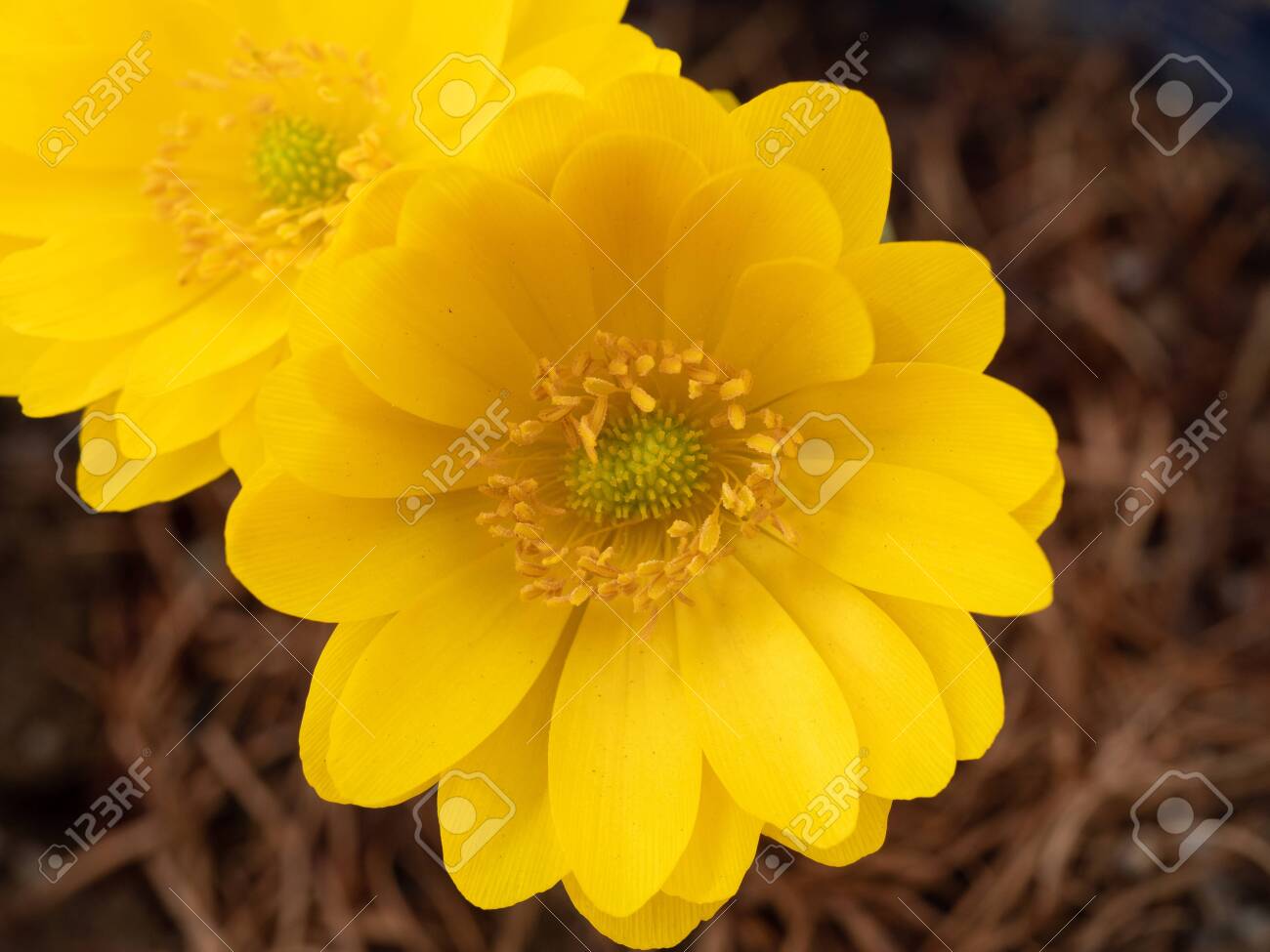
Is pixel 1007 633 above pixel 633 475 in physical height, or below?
below

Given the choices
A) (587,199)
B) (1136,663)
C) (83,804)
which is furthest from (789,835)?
(83,804)

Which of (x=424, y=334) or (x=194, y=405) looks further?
(x=194, y=405)

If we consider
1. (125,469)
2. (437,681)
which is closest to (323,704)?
(437,681)

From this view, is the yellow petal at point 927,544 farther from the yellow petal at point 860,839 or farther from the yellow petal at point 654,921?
the yellow petal at point 654,921

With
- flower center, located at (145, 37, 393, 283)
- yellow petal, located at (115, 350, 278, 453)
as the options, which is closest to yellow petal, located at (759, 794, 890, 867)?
yellow petal, located at (115, 350, 278, 453)

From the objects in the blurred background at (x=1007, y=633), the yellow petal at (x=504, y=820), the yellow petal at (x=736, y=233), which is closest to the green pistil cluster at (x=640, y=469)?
the yellow petal at (x=736, y=233)

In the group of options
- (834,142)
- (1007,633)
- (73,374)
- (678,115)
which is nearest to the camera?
(678,115)

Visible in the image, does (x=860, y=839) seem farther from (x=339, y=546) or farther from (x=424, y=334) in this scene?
(x=424, y=334)

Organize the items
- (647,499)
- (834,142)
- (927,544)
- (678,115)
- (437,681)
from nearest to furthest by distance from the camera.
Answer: (678,115), (834,142), (927,544), (437,681), (647,499)
